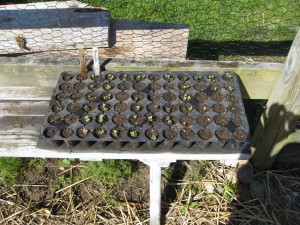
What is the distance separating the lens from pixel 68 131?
1619 millimetres

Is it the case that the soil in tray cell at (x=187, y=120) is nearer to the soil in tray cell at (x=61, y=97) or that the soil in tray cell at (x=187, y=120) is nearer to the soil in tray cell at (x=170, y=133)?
the soil in tray cell at (x=170, y=133)

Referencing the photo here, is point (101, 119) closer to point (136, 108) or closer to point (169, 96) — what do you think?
point (136, 108)

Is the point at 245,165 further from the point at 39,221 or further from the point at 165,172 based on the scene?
the point at 39,221

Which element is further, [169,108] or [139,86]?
[139,86]

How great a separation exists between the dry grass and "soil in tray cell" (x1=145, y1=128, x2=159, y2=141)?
87cm

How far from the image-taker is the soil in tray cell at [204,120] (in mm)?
1666

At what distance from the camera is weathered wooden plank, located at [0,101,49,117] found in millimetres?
1898

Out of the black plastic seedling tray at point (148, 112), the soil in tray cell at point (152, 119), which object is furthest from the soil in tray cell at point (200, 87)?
the soil in tray cell at point (152, 119)

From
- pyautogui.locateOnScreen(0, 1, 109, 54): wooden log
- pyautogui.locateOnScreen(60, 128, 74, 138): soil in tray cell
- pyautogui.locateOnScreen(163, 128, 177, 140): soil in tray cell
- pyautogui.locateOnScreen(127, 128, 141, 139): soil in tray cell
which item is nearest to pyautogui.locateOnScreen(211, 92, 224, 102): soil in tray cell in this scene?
pyautogui.locateOnScreen(163, 128, 177, 140): soil in tray cell

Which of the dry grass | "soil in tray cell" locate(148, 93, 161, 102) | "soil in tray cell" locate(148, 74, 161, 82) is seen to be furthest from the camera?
the dry grass

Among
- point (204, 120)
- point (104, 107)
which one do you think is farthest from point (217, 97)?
point (104, 107)

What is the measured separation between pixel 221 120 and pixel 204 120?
90mm

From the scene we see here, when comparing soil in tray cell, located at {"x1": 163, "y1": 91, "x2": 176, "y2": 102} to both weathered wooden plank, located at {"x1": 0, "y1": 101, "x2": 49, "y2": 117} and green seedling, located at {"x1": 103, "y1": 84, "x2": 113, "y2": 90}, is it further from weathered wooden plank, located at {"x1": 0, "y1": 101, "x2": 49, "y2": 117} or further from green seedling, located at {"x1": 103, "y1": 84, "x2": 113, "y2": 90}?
weathered wooden plank, located at {"x1": 0, "y1": 101, "x2": 49, "y2": 117}

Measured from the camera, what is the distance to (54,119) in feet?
5.53
